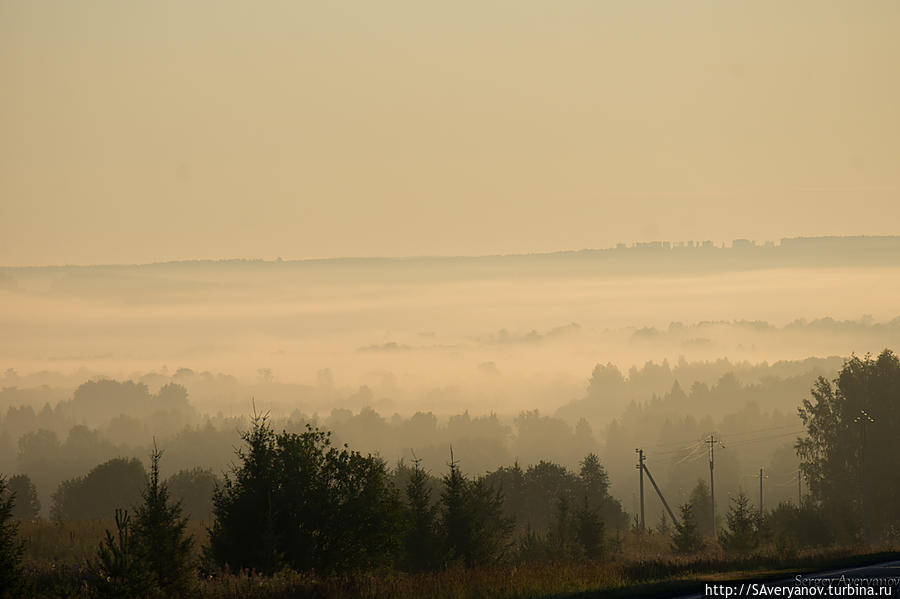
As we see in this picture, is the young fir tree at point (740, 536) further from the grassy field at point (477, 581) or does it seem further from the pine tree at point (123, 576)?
the pine tree at point (123, 576)

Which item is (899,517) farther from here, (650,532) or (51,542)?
(51,542)

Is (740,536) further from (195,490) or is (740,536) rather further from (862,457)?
(195,490)

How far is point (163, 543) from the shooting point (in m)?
30.3

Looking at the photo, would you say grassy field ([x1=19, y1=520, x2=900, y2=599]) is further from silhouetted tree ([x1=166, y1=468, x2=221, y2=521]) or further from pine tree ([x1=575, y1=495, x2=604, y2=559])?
silhouetted tree ([x1=166, y1=468, x2=221, y2=521])

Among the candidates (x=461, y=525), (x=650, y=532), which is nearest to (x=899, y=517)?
(x=650, y=532)

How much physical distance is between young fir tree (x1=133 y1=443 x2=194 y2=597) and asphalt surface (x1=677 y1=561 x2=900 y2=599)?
14.1 meters

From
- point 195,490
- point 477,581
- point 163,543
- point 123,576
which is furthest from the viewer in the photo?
point 195,490

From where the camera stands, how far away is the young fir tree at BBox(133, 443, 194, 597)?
2920 cm

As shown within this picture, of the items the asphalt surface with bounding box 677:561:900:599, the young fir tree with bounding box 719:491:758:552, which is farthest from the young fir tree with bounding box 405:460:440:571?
the young fir tree with bounding box 719:491:758:552

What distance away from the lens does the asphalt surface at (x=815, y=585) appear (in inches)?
1006

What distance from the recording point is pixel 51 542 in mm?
48812

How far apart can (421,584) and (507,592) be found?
2.43m

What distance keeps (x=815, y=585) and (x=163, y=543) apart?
60.9 ft

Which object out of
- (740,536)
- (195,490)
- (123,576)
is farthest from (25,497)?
(123,576)
